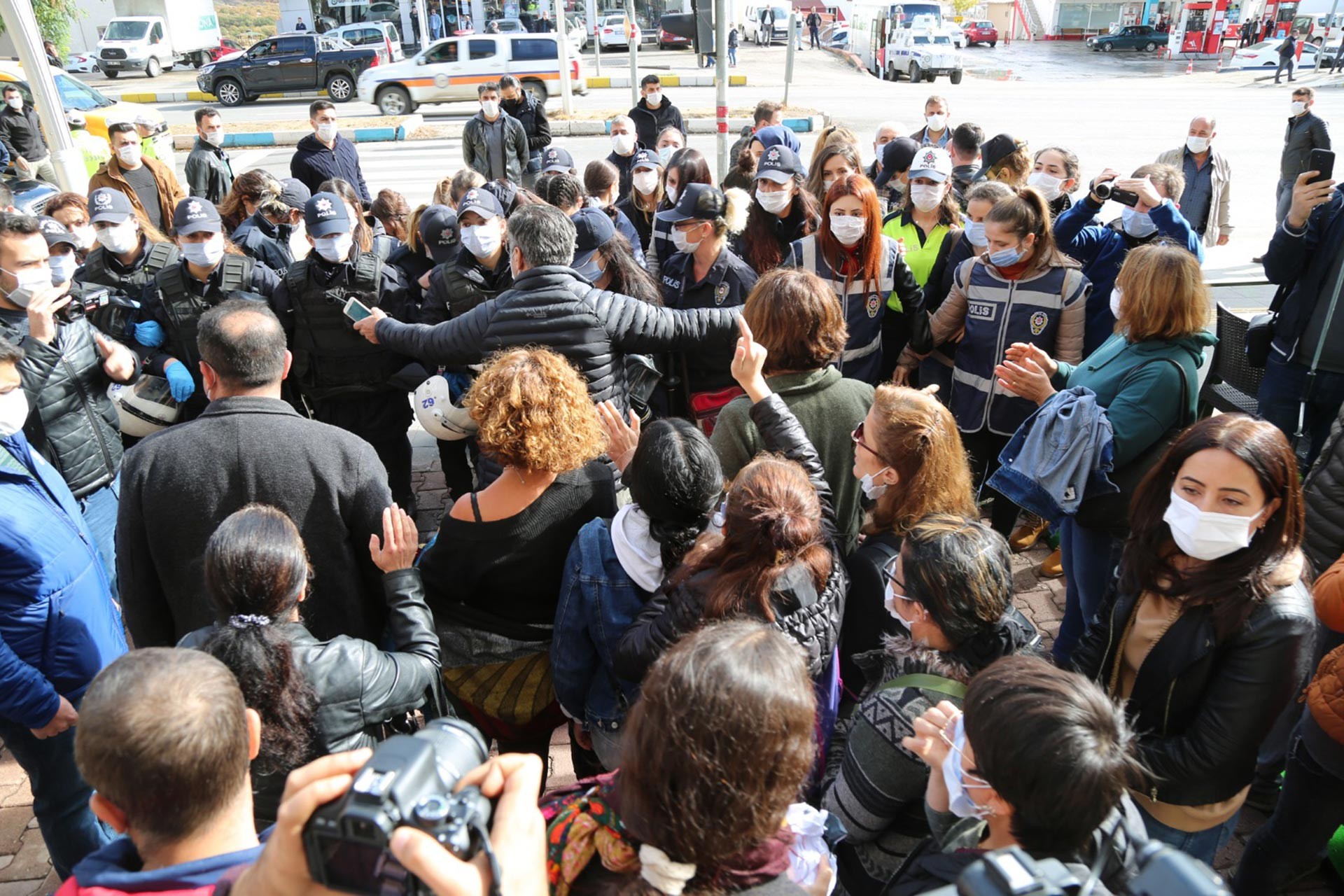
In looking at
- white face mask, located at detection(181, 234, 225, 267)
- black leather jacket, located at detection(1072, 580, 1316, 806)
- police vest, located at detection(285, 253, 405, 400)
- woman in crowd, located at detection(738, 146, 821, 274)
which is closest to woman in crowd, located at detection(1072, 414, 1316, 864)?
black leather jacket, located at detection(1072, 580, 1316, 806)

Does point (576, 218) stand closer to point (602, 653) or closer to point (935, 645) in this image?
point (602, 653)

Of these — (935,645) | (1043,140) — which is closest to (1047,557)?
(935,645)

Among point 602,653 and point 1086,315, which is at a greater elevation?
point 1086,315

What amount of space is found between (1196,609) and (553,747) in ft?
8.13

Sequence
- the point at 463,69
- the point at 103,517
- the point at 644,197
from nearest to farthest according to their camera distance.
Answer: the point at 103,517 < the point at 644,197 < the point at 463,69

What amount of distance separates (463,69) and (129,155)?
1647 cm

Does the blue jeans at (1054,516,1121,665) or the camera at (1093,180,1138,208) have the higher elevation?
the camera at (1093,180,1138,208)

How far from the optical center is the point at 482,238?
4715mm

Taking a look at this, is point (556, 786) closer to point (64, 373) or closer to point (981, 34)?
point (64, 373)

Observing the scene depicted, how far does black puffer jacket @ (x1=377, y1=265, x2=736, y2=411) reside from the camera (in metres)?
3.48

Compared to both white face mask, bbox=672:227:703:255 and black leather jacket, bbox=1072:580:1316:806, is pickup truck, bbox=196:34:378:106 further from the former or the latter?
black leather jacket, bbox=1072:580:1316:806

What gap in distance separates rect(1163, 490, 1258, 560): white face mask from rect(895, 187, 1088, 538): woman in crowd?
6.21 feet

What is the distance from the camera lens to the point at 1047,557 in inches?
188

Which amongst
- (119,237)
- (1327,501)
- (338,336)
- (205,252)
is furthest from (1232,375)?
(119,237)
